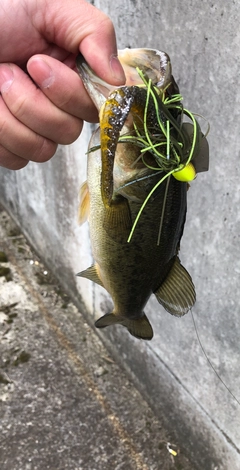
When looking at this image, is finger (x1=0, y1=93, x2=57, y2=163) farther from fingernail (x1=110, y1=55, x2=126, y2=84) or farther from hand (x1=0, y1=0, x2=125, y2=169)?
fingernail (x1=110, y1=55, x2=126, y2=84)

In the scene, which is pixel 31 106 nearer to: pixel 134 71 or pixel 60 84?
pixel 60 84

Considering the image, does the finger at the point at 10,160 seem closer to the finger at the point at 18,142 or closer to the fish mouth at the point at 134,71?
the finger at the point at 18,142

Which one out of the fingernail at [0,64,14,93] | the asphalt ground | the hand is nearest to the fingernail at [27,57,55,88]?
the hand

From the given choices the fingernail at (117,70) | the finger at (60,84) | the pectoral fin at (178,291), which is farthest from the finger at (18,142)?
the pectoral fin at (178,291)

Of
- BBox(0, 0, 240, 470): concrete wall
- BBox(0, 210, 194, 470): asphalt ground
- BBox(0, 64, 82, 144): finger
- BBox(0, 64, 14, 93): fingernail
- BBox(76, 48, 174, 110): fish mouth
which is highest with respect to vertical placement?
BBox(76, 48, 174, 110): fish mouth

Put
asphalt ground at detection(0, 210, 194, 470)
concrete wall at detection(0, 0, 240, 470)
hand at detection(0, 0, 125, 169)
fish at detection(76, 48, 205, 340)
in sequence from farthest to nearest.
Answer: asphalt ground at detection(0, 210, 194, 470) < concrete wall at detection(0, 0, 240, 470) < hand at detection(0, 0, 125, 169) < fish at detection(76, 48, 205, 340)

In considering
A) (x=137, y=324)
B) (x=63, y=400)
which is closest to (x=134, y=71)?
(x=137, y=324)
